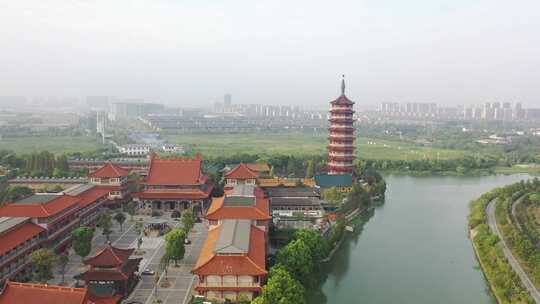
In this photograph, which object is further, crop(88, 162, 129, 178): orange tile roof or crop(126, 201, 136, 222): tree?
crop(88, 162, 129, 178): orange tile roof

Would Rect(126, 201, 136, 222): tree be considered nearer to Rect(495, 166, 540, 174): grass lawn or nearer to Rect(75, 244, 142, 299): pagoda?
Rect(75, 244, 142, 299): pagoda

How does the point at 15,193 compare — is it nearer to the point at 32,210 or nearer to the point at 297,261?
the point at 32,210

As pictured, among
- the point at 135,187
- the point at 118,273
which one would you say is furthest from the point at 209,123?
the point at 118,273

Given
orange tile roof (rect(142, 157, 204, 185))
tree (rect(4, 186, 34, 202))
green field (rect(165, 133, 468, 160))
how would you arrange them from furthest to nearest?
green field (rect(165, 133, 468, 160)) < orange tile roof (rect(142, 157, 204, 185)) < tree (rect(4, 186, 34, 202))

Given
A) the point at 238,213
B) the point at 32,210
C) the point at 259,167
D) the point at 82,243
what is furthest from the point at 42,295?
the point at 259,167

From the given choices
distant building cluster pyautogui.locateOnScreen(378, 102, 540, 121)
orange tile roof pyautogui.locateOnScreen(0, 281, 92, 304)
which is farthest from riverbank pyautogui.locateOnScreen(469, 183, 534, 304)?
distant building cluster pyautogui.locateOnScreen(378, 102, 540, 121)

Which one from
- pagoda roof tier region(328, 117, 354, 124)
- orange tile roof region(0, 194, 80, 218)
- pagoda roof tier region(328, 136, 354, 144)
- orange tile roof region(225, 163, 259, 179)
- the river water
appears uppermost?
pagoda roof tier region(328, 117, 354, 124)
